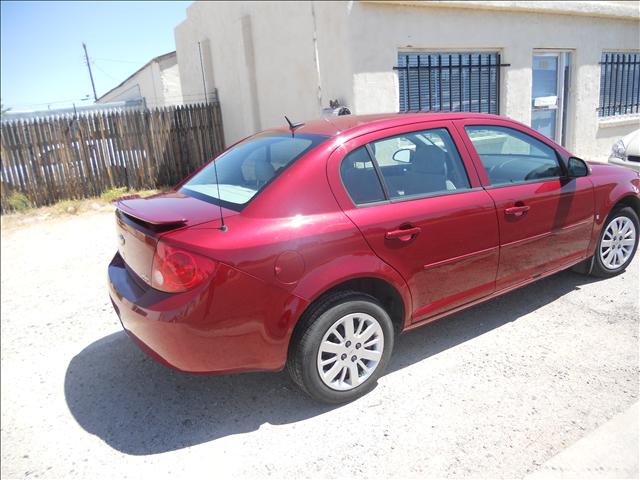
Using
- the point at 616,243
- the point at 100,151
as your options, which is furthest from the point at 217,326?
the point at 100,151

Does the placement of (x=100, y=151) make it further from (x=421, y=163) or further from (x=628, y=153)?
(x=628, y=153)

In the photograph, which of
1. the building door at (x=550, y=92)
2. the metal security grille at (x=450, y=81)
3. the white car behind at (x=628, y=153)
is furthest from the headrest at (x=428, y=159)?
the building door at (x=550, y=92)

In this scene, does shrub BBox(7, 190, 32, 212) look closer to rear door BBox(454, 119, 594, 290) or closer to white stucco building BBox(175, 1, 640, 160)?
white stucco building BBox(175, 1, 640, 160)

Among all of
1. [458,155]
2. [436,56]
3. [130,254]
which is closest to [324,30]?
[436,56]

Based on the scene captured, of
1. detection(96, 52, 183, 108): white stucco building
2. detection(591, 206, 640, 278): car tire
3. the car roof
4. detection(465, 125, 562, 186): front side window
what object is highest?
detection(96, 52, 183, 108): white stucco building

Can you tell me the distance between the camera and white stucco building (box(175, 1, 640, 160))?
7.25 m

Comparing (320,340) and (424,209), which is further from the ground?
(424,209)

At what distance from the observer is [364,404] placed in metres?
2.96

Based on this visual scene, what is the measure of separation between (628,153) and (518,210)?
4420mm

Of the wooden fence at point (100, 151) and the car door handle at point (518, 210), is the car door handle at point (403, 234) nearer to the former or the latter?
the car door handle at point (518, 210)

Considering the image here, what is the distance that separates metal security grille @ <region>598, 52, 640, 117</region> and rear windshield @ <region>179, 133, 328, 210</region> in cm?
1008

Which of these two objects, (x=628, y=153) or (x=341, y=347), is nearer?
(x=341, y=347)

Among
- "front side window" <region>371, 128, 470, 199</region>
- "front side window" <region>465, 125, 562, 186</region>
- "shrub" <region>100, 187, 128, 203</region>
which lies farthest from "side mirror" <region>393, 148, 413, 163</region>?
"shrub" <region>100, 187, 128, 203</region>

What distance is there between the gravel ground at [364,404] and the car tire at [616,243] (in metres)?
0.26
